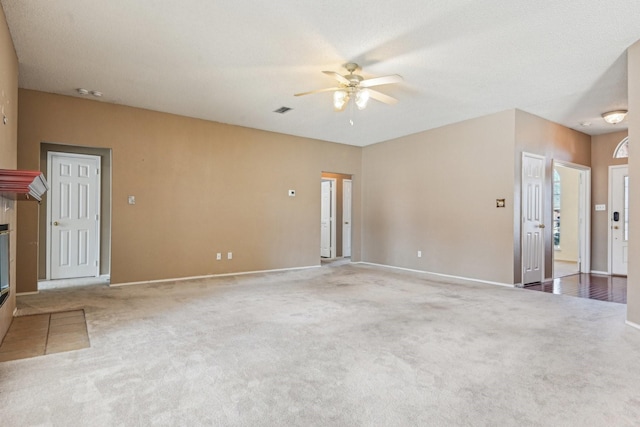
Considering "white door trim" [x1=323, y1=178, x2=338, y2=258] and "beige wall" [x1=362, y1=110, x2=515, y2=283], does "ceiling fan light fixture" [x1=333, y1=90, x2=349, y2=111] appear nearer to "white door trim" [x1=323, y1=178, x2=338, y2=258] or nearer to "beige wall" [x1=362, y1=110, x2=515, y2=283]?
"beige wall" [x1=362, y1=110, x2=515, y2=283]

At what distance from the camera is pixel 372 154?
793cm

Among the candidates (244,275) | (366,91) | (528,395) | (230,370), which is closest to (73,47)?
(366,91)

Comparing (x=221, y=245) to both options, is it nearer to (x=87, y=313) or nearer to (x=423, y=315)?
(x=87, y=313)

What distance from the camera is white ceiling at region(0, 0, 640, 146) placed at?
287cm

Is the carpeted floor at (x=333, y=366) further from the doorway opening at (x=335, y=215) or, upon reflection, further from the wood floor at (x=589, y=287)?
the doorway opening at (x=335, y=215)

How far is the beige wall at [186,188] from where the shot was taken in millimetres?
4895

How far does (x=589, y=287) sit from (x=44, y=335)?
277 inches

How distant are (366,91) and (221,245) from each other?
3789 millimetres

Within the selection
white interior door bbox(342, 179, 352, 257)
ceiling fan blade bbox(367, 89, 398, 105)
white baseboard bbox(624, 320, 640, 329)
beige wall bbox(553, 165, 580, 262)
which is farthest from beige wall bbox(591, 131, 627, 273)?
ceiling fan blade bbox(367, 89, 398, 105)

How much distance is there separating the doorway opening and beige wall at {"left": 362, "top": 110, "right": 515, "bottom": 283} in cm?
123

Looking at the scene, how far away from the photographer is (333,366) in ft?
8.09

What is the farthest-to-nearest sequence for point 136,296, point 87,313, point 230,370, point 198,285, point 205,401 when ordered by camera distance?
point 198,285 < point 136,296 < point 87,313 < point 230,370 < point 205,401

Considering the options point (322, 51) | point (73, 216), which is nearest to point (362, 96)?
point (322, 51)

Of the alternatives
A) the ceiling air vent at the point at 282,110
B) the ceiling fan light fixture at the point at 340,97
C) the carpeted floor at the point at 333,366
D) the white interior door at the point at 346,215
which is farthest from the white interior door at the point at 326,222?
the ceiling fan light fixture at the point at 340,97
